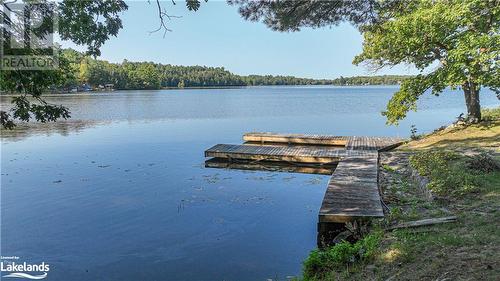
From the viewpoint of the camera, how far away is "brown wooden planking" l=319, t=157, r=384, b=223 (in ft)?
27.8

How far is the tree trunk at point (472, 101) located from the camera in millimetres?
19734

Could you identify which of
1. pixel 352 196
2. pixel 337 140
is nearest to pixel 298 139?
pixel 337 140

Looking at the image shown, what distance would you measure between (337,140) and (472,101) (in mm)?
7603

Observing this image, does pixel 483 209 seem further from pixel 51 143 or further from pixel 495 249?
pixel 51 143

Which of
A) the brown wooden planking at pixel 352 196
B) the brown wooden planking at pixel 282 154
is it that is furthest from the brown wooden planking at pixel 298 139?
the brown wooden planking at pixel 352 196

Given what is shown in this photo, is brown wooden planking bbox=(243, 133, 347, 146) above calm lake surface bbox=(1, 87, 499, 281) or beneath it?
above

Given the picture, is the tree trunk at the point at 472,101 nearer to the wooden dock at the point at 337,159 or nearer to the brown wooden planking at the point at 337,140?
the brown wooden planking at the point at 337,140

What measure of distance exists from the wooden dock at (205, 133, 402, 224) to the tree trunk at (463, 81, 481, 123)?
4116 mm

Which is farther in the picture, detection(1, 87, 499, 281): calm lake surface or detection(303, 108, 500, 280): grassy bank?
detection(1, 87, 499, 281): calm lake surface

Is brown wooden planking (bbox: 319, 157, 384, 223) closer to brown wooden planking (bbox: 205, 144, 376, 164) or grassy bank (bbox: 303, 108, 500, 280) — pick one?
grassy bank (bbox: 303, 108, 500, 280)

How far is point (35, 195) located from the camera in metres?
13.7

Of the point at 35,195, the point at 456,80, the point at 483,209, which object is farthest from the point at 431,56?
the point at 35,195

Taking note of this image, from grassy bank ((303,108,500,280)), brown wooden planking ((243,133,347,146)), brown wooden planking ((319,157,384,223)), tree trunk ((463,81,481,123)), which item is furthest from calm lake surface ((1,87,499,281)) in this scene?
tree trunk ((463,81,481,123))

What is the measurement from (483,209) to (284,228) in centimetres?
479
